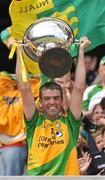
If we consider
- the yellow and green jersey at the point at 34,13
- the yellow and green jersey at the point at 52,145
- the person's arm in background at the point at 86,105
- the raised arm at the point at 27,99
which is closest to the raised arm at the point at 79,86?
the yellow and green jersey at the point at 52,145

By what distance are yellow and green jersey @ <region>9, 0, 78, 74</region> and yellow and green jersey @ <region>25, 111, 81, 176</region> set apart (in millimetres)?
940

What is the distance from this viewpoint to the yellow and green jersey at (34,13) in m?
8.34

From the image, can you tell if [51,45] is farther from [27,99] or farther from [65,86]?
[65,86]

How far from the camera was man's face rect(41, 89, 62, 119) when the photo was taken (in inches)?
290

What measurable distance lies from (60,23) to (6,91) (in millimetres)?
1294

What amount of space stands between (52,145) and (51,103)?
0.34m

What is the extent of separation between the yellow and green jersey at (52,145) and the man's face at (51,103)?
51mm

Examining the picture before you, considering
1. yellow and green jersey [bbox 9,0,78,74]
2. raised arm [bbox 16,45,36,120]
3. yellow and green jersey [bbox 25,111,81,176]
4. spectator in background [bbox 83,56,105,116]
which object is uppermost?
yellow and green jersey [bbox 9,0,78,74]

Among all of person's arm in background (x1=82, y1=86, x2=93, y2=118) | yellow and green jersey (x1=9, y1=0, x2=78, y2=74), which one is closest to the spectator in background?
person's arm in background (x1=82, y1=86, x2=93, y2=118)

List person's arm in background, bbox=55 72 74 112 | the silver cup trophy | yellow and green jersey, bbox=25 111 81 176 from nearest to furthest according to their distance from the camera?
the silver cup trophy < yellow and green jersey, bbox=25 111 81 176 < person's arm in background, bbox=55 72 74 112

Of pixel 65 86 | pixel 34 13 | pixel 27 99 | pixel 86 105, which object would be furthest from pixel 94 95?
pixel 27 99

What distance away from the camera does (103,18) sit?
8766 millimetres

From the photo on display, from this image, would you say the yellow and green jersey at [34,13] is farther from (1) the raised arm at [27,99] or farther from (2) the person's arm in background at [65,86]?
(1) the raised arm at [27,99]

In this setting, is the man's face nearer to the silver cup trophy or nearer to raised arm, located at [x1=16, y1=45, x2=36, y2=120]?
raised arm, located at [x1=16, y1=45, x2=36, y2=120]
